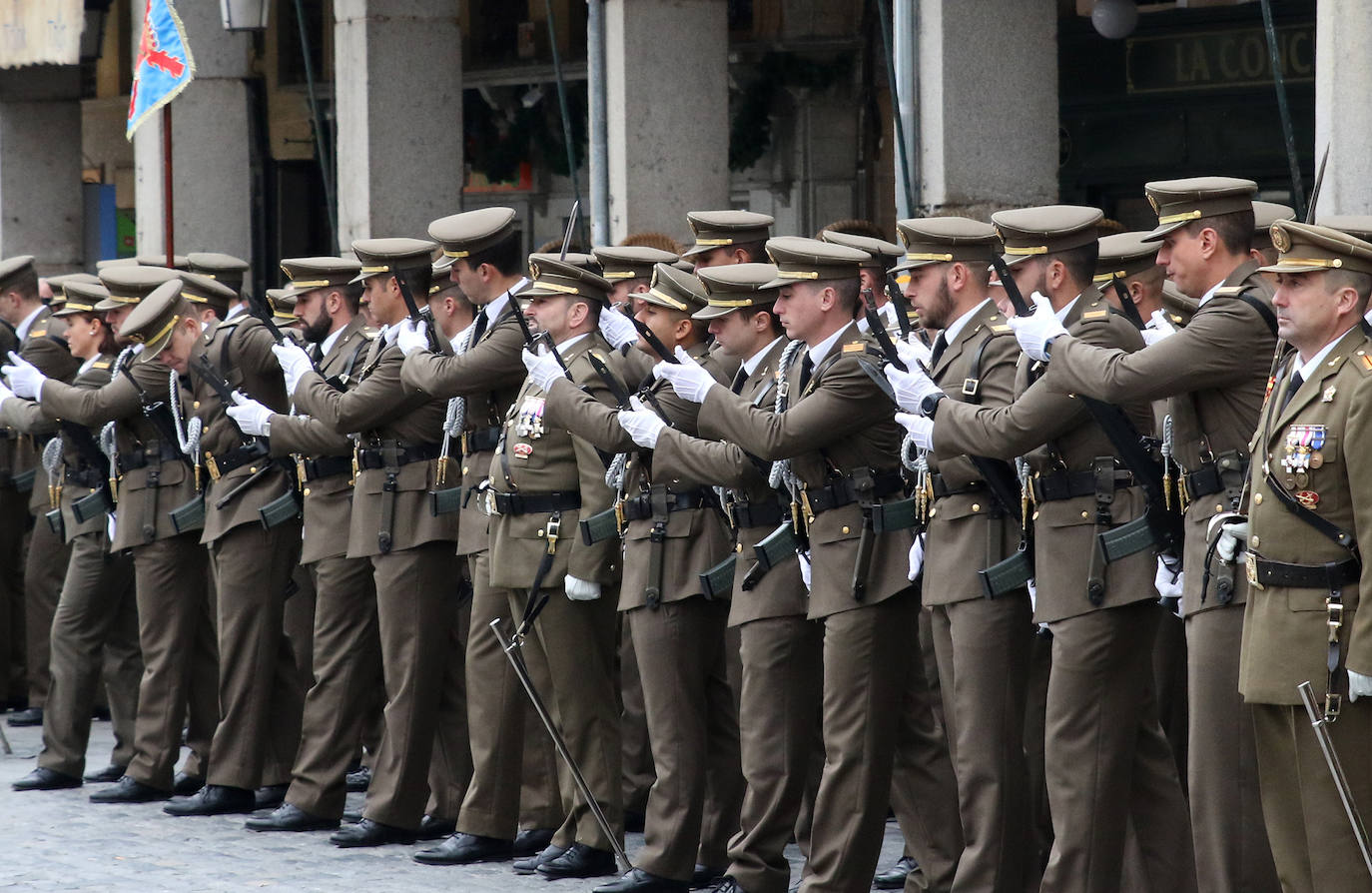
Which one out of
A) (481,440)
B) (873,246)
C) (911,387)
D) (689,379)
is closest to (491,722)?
(481,440)

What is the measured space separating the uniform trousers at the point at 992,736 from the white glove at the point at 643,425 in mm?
1109

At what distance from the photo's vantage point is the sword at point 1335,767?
496 centimetres

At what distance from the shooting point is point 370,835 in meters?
7.93

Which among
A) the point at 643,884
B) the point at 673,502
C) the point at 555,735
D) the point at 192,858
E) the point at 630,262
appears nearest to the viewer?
the point at 643,884

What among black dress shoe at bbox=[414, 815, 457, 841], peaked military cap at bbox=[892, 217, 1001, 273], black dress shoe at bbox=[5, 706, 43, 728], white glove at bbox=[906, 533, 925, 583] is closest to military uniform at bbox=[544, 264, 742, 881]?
white glove at bbox=[906, 533, 925, 583]

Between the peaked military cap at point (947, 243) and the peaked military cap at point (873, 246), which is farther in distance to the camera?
the peaked military cap at point (873, 246)

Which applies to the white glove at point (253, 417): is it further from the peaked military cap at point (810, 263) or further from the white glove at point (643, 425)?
the peaked military cap at point (810, 263)

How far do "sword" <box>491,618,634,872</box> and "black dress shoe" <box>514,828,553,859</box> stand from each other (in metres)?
0.39

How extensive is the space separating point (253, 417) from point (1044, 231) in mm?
3497

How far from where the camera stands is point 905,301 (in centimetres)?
714

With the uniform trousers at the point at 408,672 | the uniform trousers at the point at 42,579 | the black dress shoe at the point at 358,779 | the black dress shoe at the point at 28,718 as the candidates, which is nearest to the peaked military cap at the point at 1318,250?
the uniform trousers at the point at 408,672

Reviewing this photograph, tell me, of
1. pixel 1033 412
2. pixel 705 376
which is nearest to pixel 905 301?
pixel 705 376

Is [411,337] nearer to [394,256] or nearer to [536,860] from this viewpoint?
[394,256]

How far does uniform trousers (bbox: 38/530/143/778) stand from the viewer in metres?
9.22
